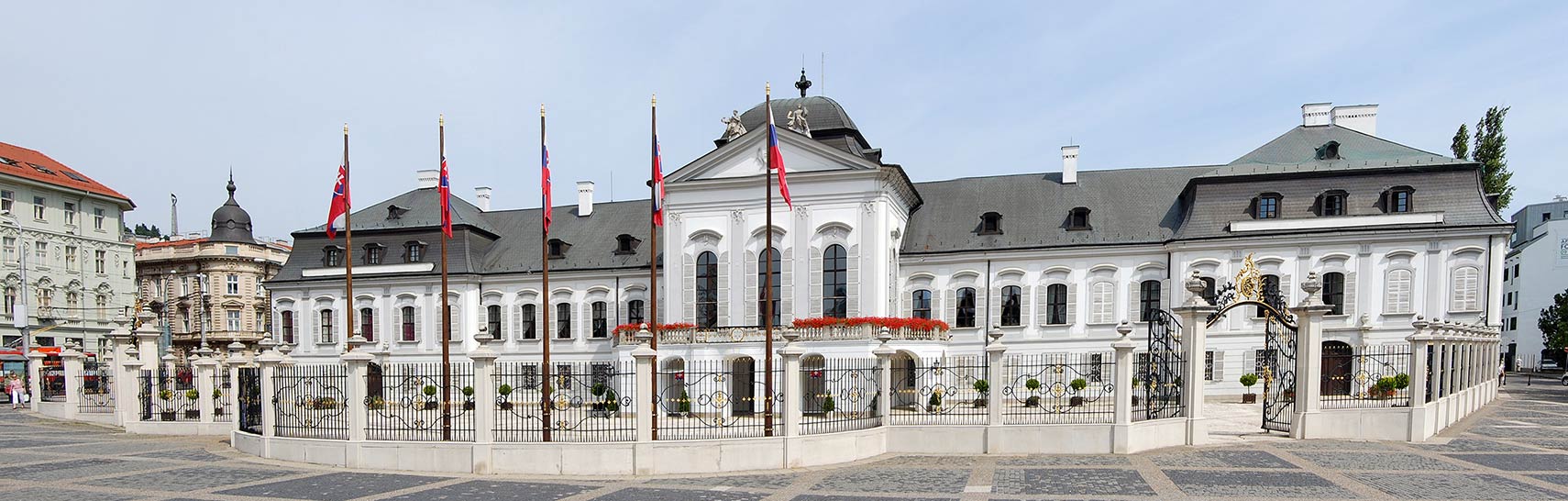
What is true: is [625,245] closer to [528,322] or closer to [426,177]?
[528,322]

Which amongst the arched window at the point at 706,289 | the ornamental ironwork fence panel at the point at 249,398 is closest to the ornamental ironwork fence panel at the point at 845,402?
the ornamental ironwork fence panel at the point at 249,398

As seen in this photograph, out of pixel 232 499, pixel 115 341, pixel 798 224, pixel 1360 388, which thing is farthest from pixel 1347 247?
pixel 115 341

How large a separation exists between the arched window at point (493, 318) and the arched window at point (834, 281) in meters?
14.6

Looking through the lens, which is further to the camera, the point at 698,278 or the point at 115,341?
the point at 698,278

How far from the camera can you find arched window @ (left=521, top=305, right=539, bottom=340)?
3625 centimetres

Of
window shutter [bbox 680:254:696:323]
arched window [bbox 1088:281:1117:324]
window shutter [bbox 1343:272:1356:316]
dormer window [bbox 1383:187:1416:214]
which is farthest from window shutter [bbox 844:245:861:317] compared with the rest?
dormer window [bbox 1383:187:1416:214]

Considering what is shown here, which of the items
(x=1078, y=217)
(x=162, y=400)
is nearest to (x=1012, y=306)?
(x=1078, y=217)

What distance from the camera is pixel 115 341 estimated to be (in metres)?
22.8

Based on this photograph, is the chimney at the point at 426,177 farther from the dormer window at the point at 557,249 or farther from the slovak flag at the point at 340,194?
the slovak flag at the point at 340,194

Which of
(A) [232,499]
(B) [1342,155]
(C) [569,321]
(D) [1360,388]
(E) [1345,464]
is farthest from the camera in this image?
(C) [569,321]

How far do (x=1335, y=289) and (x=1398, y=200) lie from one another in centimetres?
342

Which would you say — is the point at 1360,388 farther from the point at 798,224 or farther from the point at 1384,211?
the point at 798,224

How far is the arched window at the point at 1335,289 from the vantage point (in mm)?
28719

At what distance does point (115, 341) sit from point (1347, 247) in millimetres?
35739
